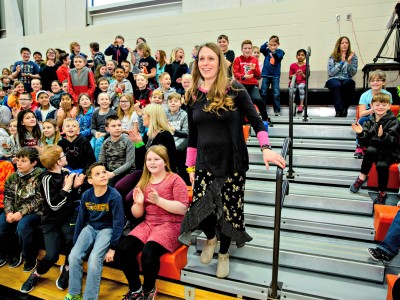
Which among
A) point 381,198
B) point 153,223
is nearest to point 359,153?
point 381,198

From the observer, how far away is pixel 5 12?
984cm

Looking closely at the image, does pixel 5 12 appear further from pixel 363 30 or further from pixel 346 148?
pixel 346 148

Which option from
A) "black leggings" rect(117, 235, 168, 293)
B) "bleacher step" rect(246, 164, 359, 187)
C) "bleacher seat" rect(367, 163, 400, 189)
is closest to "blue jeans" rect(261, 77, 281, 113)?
"bleacher step" rect(246, 164, 359, 187)

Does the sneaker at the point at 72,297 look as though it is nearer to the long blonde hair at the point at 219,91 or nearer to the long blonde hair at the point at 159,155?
the long blonde hair at the point at 159,155

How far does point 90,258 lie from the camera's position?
2391mm

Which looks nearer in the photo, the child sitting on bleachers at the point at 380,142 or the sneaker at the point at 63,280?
the sneaker at the point at 63,280

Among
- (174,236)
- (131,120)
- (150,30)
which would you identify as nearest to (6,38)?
(150,30)

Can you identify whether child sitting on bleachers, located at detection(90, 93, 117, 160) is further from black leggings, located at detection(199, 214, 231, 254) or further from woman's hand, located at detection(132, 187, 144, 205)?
black leggings, located at detection(199, 214, 231, 254)

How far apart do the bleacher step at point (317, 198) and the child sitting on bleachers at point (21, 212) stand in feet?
6.45

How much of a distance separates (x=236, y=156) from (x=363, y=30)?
16.6 ft

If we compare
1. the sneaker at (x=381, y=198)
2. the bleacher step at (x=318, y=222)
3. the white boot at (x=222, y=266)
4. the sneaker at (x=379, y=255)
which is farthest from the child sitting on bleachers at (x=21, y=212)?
the sneaker at (x=381, y=198)

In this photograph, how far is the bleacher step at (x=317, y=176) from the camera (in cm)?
306

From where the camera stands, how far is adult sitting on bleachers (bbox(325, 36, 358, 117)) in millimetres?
4449

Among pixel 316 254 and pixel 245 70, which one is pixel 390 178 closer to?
pixel 316 254
